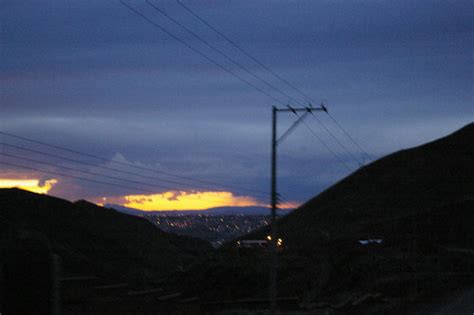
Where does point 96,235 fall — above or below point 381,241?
above

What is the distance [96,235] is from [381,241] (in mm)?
30129

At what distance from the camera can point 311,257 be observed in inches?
2606

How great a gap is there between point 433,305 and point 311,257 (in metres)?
32.7

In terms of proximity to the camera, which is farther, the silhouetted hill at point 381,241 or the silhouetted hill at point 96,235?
the silhouetted hill at point 96,235

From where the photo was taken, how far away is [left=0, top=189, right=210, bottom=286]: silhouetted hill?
71.4 meters

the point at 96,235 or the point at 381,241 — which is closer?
the point at 381,241

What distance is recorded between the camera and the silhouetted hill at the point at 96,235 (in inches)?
2810

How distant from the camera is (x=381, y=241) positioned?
2763 inches

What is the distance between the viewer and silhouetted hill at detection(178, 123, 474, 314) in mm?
44094

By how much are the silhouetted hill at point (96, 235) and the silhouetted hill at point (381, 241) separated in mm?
10606

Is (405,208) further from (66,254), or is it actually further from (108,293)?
(108,293)

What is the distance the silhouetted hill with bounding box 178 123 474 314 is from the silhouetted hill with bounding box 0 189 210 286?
10.6m

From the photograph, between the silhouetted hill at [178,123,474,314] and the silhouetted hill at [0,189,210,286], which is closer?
the silhouetted hill at [178,123,474,314]

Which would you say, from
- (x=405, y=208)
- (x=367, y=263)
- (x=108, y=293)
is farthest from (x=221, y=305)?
(x=405, y=208)
